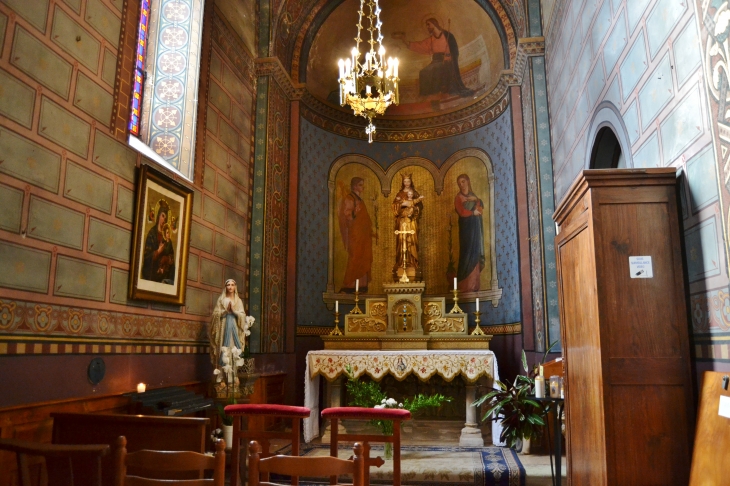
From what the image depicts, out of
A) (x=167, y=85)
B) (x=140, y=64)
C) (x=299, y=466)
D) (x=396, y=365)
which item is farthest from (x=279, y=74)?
(x=299, y=466)

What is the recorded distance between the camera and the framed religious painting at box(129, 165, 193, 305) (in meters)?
6.75

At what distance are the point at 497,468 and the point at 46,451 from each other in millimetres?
5697

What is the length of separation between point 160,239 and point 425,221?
701cm

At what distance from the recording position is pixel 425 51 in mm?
13242

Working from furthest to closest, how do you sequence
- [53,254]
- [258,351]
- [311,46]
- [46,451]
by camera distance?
[311,46], [258,351], [53,254], [46,451]

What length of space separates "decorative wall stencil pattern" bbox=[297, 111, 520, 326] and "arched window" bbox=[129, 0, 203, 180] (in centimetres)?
372

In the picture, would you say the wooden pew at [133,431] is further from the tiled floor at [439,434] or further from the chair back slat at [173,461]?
the tiled floor at [439,434]

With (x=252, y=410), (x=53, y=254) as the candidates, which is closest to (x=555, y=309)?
(x=252, y=410)

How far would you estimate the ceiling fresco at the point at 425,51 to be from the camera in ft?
40.9

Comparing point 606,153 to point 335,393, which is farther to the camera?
point 335,393

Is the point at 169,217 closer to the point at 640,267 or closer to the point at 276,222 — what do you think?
the point at 276,222

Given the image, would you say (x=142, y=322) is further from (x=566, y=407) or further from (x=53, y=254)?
(x=566, y=407)

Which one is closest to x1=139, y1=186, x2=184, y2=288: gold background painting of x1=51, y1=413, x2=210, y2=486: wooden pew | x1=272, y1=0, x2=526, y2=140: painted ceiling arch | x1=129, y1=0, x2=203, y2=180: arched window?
x1=129, y1=0, x2=203, y2=180: arched window

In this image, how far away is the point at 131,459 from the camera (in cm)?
258
